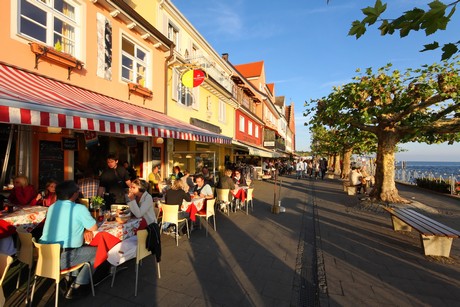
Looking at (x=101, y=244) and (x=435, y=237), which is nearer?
(x=101, y=244)

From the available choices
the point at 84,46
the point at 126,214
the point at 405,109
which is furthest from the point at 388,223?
the point at 84,46

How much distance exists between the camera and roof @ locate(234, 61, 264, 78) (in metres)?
30.2

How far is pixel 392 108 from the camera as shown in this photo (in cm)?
912

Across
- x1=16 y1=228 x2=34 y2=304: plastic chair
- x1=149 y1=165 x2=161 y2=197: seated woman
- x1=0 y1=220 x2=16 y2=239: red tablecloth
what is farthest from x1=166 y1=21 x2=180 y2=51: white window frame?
x1=16 y1=228 x2=34 y2=304: plastic chair

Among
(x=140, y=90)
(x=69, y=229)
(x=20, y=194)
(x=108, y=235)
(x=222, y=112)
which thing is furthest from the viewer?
(x=222, y=112)

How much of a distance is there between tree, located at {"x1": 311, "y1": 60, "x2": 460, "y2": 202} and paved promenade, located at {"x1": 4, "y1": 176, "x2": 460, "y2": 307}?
4.37 m

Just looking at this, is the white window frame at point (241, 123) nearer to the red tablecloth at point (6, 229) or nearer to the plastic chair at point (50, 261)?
the red tablecloth at point (6, 229)

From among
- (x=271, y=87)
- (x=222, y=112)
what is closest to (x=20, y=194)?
(x=222, y=112)

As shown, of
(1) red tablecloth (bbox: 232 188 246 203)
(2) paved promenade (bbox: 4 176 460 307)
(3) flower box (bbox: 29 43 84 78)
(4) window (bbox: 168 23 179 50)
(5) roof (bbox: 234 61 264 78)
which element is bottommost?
(2) paved promenade (bbox: 4 176 460 307)

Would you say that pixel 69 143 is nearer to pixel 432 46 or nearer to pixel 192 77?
pixel 192 77

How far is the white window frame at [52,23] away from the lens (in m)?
5.28

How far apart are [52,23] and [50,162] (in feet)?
11.0

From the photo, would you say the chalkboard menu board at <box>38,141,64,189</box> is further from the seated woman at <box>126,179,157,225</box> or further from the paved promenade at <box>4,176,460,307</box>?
the paved promenade at <box>4,176,460,307</box>

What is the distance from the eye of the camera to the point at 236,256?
5.04 m
